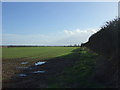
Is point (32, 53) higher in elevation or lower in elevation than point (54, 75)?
lower

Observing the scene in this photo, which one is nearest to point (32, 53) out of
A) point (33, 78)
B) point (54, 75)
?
point (54, 75)

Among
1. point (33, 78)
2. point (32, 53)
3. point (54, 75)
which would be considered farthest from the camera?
point (32, 53)

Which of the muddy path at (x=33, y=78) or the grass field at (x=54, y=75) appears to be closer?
the grass field at (x=54, y=75)

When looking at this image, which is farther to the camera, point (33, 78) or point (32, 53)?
point (32, 53)

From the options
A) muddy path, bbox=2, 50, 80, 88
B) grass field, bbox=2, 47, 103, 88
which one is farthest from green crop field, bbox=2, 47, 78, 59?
muddy path, bbox=2, 50, 80, 88

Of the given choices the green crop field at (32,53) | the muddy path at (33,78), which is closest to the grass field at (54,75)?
the muddy path at (33,78)

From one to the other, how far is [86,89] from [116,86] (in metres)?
1.58

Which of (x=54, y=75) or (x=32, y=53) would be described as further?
(x=32, y=53)

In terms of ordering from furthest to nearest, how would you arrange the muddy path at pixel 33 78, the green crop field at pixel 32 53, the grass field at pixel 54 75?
the green crop field at pixel 32 53
the muddy path at pixel 33 78
the grass field at pixel 54 75

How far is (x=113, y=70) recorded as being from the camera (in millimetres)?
12688

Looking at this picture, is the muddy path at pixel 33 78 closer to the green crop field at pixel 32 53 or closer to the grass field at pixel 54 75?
the grass field at pixel 54 75

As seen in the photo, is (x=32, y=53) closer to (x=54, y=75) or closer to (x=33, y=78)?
(x=54, y=75)

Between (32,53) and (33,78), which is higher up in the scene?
(33,78)

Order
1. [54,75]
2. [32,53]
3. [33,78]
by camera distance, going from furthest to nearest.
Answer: [32,53] → [54,75] → [33,78]
